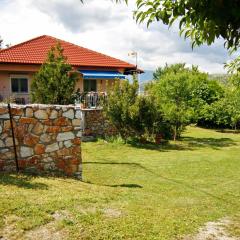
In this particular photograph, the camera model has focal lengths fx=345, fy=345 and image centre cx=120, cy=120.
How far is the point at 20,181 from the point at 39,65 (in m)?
18.3

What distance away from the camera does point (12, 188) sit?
6891mm

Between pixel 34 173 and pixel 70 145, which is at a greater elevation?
pixel 70 145

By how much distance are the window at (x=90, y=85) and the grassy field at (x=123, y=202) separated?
13230 mm

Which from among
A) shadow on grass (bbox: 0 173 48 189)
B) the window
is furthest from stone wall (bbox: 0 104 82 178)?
the window

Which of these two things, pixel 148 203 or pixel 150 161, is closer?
pixel 148 203

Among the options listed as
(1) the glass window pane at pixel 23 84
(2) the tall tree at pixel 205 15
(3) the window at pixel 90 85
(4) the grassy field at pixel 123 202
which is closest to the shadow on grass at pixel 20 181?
Result: (4) the grassy field at pixel 123 202

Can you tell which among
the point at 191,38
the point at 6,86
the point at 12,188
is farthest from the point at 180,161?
the point at 6,86

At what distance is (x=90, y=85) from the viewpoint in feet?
86.2

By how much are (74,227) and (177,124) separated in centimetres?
1710

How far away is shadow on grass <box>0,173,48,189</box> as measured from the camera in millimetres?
7266

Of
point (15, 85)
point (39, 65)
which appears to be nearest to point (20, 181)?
point (15, 85)

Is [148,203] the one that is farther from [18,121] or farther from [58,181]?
[18,121]

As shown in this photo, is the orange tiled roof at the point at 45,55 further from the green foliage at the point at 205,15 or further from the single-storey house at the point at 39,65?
the green foliage at the point at 205,15

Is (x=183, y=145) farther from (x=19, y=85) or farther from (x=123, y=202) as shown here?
(x=123, y=202)
